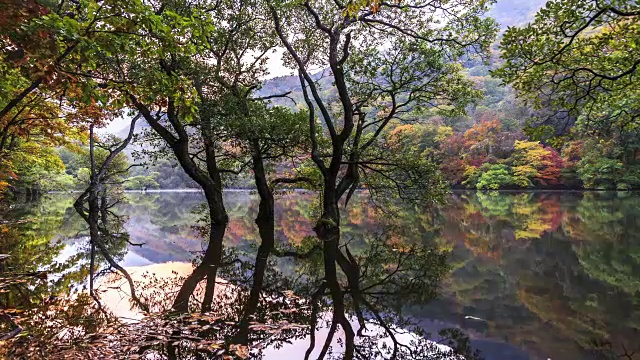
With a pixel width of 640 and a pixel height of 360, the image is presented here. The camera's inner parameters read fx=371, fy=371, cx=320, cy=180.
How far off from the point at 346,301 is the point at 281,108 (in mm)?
8715

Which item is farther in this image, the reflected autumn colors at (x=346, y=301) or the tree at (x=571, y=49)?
A: the tree at (x=571, y=49)

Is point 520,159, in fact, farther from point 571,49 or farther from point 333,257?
point 333,257

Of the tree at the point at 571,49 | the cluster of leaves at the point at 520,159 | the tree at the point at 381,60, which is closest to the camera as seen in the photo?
the tree at the point at 571,49

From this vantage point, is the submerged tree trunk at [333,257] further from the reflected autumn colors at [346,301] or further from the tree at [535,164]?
the tree at [535,164]

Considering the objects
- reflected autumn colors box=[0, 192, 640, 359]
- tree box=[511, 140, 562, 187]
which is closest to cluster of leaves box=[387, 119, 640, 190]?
tree box=[511, 140, 562, 187]

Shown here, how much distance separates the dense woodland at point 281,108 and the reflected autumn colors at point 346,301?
0.18ft

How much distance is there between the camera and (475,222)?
15867 millimetres

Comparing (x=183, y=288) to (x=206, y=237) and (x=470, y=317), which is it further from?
(x=206, y=237)

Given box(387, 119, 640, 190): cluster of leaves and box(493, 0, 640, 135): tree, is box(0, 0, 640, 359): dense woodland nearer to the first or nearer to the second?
box(493, 0, 640, 135): tree

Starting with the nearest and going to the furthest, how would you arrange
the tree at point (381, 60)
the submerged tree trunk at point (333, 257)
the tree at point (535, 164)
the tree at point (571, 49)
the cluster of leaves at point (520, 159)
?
the submerged tree trunk at point (333, 257), the tree at point (571, 49), the tree at point (381, 60), the cluster of leaves at point (520, 159), the tree at point (535, 164)

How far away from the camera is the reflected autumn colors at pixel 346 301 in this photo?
396cm

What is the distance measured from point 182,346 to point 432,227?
43.1 ft

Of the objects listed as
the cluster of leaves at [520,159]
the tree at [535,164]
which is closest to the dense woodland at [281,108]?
the cluster of leaves at [520,159]

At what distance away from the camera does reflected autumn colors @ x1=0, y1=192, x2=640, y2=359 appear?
396 centimetres
